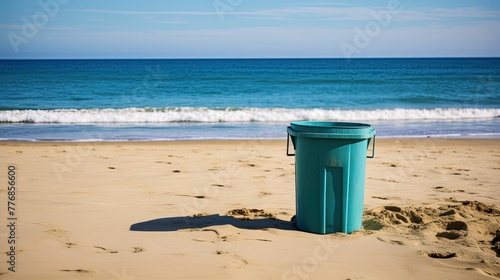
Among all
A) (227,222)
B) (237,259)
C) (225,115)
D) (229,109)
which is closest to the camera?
(237,259)

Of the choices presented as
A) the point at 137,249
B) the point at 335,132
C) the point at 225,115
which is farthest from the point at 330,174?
the point at 225,115

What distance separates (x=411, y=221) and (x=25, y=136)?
33.9 ft

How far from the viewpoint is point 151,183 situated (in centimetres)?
681

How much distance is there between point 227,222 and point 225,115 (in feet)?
42.2

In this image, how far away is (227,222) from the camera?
5016 mm

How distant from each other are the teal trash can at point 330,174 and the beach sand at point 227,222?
6.0 inches

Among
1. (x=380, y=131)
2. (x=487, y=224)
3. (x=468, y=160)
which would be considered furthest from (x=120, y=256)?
(x=380, y=131)

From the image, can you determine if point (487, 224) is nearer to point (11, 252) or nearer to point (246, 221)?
point (246, 221)

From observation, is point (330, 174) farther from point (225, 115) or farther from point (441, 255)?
point (225, 115)

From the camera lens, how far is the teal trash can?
446 centimetres

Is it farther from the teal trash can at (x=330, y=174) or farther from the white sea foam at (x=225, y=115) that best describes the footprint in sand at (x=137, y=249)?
the white sea foam at (x=225, y=115)

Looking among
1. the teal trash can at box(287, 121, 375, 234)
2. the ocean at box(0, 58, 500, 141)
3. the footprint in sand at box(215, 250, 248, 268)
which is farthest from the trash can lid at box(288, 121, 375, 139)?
the ocean at box(0, 58, 500, 141)

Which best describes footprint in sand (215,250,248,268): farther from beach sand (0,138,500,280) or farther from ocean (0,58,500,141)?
ocean (0,58,500,141)

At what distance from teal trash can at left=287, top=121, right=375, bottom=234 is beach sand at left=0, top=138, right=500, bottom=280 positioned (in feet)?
0.50
